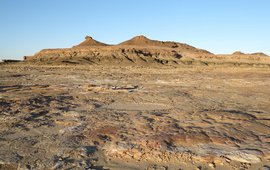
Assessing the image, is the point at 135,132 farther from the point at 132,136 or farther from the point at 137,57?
the point at 137,57

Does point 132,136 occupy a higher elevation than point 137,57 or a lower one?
higher

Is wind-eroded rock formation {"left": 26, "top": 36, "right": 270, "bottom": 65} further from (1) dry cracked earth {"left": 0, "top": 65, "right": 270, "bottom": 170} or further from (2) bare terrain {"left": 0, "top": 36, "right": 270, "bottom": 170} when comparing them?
(1) dry cracked earth {"left": 0, "top": 65, "right": 270, "bottom": 170}

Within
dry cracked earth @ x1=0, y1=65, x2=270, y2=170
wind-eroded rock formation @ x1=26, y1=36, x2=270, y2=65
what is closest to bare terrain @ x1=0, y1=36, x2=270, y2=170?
dry cracked earth @ x1=0, y1=65, x2=270, y2=170

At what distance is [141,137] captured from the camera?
5109 millimetres

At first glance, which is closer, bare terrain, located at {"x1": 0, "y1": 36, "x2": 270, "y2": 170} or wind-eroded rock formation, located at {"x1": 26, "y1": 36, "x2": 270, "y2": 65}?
bare terrain, located at {"x1": 0, "y1": 36, "x2": 270, "y2": 170}

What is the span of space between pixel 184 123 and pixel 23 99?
5.23m

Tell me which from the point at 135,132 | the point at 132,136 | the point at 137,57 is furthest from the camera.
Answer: the point at 137,57

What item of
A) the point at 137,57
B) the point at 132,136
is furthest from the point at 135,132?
the point at 137,57

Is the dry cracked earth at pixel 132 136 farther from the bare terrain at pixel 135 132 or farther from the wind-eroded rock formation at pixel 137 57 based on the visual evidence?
the wind-eroded rock formation at pixel 137 57

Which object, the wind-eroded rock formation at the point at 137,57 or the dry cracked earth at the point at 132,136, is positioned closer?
the dry cracked earth at the point at 132,136

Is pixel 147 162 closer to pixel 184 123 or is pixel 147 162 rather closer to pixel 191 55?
pixel 184 123

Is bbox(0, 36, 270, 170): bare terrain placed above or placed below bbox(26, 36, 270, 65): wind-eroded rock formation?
above

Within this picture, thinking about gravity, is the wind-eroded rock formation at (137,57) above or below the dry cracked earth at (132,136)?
below

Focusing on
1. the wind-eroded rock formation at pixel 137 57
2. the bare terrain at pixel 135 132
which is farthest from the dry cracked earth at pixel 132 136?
the wind-eroded rock formation at pixel 137 57
